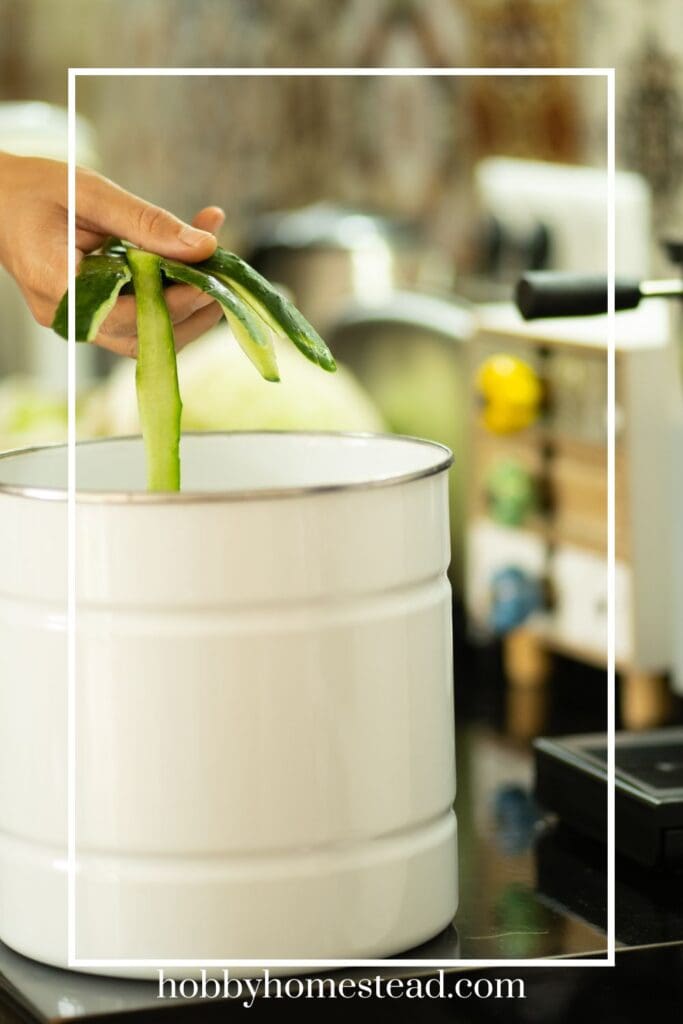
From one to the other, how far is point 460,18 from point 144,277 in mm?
1516

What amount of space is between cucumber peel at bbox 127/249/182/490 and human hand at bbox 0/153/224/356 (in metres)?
0.03

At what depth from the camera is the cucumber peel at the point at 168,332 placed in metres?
0.46

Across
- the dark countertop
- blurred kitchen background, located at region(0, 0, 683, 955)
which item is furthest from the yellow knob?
the dark countertop

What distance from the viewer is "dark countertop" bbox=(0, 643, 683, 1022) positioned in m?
0.47

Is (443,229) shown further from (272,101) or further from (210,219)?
(210,219)

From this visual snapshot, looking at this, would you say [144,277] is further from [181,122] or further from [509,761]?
[181,122]

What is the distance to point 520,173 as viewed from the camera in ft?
4.30

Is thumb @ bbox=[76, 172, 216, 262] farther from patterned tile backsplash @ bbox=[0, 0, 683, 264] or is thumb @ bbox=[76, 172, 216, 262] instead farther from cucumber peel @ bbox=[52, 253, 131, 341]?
patterned tile backsplash @ bbox=[0, 0, 683, 264]

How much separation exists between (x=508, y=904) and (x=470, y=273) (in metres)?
1.41

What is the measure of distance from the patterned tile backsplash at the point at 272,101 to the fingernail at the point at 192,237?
1.44 m

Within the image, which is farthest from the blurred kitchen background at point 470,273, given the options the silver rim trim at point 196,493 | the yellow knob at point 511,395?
the silver rim trim at point 196,493

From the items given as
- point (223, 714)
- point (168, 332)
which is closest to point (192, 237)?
point (168, 332)

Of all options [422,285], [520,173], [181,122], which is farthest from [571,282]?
[181,122]

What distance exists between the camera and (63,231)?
535mm
